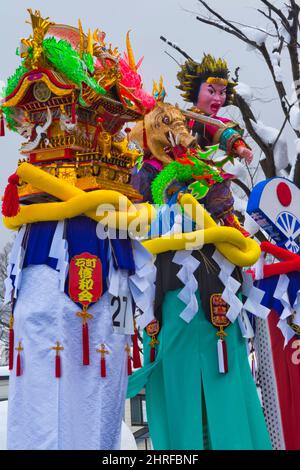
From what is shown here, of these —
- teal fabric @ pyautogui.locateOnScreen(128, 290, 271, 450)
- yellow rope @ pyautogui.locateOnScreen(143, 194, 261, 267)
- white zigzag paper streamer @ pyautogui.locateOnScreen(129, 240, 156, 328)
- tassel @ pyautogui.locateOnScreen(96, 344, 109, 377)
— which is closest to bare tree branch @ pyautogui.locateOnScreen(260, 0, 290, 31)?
yellow rope @ pyautogui.locateOnScreen(143, 194, 261, 267)

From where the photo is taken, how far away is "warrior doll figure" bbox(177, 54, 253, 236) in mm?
5035

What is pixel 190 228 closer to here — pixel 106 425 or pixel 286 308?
pixel 286 308

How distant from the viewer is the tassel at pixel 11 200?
12.0 ft

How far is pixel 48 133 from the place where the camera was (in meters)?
3.90

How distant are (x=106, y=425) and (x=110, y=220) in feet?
3.13

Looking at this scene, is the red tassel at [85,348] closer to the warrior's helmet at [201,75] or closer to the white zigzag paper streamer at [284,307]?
→ the white zigzag paper streamer at [284,307]

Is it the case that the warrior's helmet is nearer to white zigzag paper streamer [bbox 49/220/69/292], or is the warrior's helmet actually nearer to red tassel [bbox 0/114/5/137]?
red tassel [bbox 0/114/5/137]

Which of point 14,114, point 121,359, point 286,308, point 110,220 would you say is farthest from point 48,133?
point 286,308

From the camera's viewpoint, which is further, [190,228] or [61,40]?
[190,228]

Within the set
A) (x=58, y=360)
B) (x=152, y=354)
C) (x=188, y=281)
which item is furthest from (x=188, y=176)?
(x=58, y=360)

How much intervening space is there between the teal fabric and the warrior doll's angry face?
5.04ft
